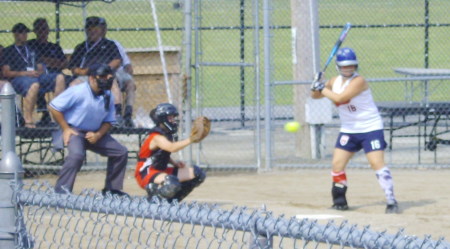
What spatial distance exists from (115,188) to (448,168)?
15.8ft

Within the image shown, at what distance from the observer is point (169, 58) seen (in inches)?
544

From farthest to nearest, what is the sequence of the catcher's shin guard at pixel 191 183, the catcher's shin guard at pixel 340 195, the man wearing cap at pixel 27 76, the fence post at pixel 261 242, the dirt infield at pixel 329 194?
the man wearing cap at pixel 27 76 < the catcher's shin guard at pixel 340 195 < the catcher's shin guard at pixel 191 183 < the dirt infield at pixel 329 194 < the fence post at pixel 261 242

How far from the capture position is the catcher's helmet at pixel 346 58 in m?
8.82

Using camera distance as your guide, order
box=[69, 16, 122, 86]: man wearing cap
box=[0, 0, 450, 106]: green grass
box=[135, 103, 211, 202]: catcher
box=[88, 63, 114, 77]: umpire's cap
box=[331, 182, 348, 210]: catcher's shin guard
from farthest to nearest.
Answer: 1. box=[0, 0, 450, 106]: green grass
2. box=[69, 16, 122, 86]: man wearing cap
3. box=[331, 182, 348, 210]: catcher's shin guard
4. box=[88, 63, 114, 77]: umpire's cap
5. box=[135, 103, 211, 202]: catcher

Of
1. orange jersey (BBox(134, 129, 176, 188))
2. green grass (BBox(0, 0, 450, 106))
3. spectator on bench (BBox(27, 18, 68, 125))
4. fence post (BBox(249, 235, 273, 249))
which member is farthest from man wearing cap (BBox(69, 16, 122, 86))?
green grass (BBox(0, 0, 450, 106))

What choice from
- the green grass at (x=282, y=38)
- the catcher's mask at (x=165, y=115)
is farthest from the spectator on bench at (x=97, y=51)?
the green grass at (x=282, y=38)

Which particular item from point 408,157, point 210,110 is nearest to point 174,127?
point 408,157

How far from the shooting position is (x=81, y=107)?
29.8 feet

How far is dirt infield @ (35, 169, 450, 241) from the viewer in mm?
8258

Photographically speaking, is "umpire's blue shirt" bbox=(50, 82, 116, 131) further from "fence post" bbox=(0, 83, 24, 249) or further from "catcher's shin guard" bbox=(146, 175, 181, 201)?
"fence post" bbox=(0, 83, 24, 249)

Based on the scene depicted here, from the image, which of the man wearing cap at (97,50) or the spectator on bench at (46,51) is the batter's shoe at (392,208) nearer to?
the man wearing cap at (97,50)

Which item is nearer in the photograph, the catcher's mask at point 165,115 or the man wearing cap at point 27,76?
the catcher's mask at point 165,115

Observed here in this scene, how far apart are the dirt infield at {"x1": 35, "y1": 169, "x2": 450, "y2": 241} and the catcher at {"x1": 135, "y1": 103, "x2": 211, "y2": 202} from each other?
2.04 ft

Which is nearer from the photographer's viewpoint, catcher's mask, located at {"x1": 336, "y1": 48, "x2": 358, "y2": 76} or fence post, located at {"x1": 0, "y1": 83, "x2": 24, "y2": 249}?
fence post, located at {"x1": 0, "y1": 83, "x2": 24, "y2": 249}
